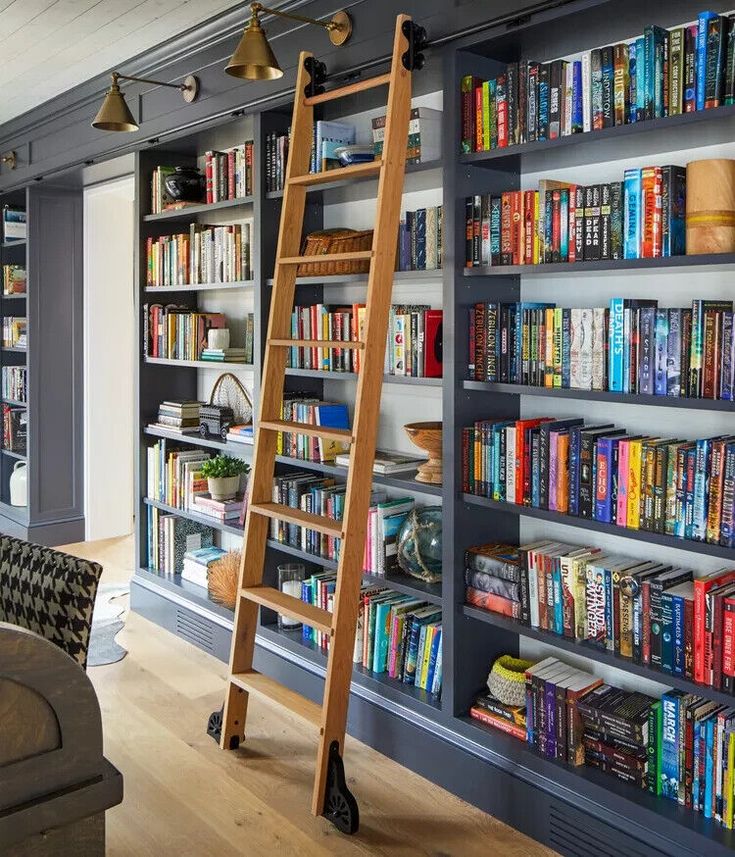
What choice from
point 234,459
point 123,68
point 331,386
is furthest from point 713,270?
point 123,68

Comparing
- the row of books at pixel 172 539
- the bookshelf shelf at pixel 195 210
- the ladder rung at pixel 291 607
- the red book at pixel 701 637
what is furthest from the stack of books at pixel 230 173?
the red book at pixel 701 637

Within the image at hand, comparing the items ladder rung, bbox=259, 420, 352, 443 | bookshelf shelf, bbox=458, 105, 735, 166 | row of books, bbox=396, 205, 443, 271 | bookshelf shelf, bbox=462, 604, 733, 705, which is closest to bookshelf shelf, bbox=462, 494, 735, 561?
bookshelf shelf, bbox=462, 604, 733, 705

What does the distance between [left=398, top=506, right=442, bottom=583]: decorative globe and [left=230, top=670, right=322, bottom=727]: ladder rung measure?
1.79ft

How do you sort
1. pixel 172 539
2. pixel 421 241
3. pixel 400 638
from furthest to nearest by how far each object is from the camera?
pixel 172 539
pixel 400 638
pixel 421 241

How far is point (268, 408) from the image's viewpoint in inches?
120

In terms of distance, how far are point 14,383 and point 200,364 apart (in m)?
2.51

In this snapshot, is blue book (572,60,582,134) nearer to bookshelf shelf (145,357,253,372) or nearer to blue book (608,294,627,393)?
blue book (608,294,627,393)

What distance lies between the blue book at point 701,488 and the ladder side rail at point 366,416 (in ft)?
2.95

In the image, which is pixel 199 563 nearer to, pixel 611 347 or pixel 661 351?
pixel 611 347

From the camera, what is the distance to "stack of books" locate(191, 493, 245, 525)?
157 inches

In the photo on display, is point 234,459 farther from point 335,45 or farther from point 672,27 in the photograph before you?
point 672,27

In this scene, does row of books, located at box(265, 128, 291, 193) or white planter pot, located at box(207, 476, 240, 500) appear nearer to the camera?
row of books, located at box(265, 128, 291, 193)

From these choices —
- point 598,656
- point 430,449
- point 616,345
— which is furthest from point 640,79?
point 598,656

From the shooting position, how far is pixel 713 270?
2363 mm
